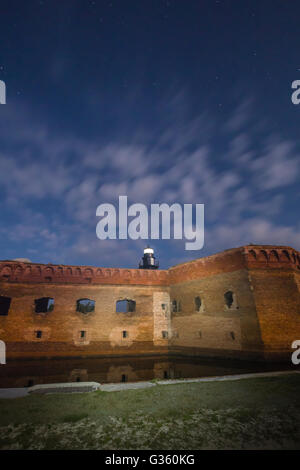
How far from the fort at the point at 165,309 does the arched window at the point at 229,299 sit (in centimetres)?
6

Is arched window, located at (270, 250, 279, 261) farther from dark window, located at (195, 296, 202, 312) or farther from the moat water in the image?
the moat water

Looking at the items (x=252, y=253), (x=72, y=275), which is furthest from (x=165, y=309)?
(x=252, y=253)

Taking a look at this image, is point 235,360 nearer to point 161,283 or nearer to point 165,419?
point 161,283

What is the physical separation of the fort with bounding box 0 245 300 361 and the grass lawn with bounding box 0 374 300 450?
927 cm

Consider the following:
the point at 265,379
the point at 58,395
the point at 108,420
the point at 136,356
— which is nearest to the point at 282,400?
the point at 265,379

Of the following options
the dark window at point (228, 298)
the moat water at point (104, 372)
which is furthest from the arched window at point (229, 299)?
the moat water at point (104, 372)

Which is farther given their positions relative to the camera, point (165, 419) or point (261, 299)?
point (261, 299)

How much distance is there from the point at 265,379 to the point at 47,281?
1449cm

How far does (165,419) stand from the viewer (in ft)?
8.52

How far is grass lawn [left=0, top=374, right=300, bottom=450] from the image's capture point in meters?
2.10

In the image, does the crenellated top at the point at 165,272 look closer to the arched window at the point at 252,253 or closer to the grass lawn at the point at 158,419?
the arched window at the point at 252,253

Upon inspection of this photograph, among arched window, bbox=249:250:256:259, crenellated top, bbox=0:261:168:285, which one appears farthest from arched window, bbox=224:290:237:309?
crenellated top, bbox=0:261:168:285

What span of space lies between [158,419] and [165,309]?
579 inches
